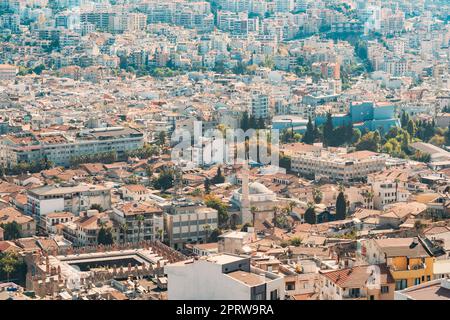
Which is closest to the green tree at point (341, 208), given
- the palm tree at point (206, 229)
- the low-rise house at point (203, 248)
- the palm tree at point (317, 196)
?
the palm tree at point (317, 196)

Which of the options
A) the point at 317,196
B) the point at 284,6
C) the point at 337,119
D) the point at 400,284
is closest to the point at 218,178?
the point at 317,196

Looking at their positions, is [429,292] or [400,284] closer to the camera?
[429,292]

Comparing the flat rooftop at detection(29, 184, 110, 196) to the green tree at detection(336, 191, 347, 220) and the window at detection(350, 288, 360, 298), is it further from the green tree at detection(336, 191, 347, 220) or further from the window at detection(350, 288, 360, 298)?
the window at detection(350, 288, 360, 298)

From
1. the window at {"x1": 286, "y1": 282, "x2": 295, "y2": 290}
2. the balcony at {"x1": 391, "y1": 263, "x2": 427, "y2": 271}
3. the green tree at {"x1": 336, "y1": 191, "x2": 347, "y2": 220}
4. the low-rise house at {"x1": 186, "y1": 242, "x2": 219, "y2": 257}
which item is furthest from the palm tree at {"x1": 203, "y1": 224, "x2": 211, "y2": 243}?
the balcony at {"x1": 391, "y1": 263, "x2": 427, "y2": 271}

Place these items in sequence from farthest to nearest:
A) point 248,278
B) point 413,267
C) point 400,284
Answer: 1. point 413,267
2. point 400,284
3. point 248,278

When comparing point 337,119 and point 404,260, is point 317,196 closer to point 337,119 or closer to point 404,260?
point 337,119

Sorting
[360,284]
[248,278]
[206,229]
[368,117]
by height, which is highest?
[248,278]
